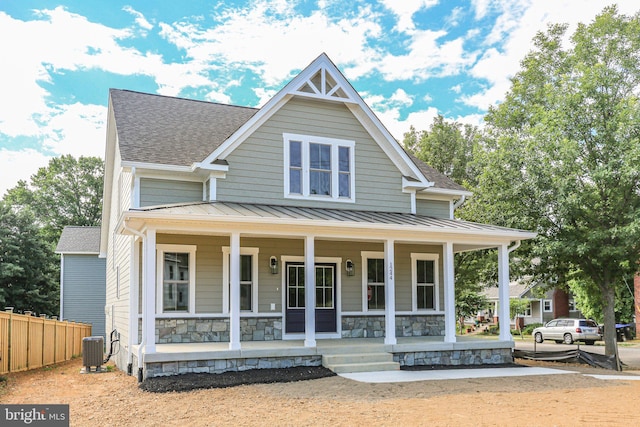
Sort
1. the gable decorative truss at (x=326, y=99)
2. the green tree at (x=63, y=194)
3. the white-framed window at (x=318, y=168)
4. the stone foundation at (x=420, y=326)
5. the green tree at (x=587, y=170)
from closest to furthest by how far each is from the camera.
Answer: the gable decorative truss at (x=326, y=99) → the white-framed window at (x=318, y=168) → the stone foundation at (x=420, y=326) → the green tree at (x=587, y=170) → the green tree at (x=63, y=194)

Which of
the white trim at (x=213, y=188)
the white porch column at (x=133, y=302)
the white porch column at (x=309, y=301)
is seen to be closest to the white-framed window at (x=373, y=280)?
the white porch column at (x=309, y=301)

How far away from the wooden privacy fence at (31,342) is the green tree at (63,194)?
29.4 m

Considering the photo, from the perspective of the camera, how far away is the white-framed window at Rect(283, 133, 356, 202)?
45.6ft

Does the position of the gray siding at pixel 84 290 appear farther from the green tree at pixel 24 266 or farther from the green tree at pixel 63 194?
the green tree at pixel 63 194

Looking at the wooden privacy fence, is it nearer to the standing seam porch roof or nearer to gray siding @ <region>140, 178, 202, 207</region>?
gray siding @ <region>140, 178, 202, 207</region>

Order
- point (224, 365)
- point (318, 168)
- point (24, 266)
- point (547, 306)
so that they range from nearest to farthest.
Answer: point (224, 365), point (318, 168), point (24, 266), point (547, 306)

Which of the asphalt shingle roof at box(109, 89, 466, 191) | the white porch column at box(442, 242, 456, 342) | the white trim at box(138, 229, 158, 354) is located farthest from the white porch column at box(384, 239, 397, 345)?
the white trim at box(138, 229, 158, 354)

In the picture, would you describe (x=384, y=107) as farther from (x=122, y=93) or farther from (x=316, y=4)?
(x=122, y=93)

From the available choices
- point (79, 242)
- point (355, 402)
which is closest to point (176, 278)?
point (355, 402)

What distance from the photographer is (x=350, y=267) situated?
48.2ft

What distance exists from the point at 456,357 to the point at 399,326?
2340 mm

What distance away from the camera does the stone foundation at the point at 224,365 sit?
33.8ft

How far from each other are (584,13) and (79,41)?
18.7 m

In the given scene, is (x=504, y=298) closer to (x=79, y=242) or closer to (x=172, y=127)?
(x=172, y=127)
